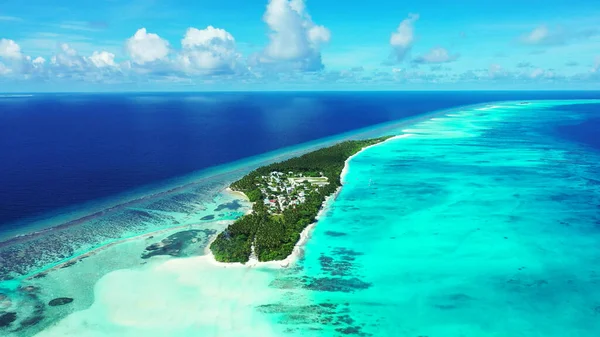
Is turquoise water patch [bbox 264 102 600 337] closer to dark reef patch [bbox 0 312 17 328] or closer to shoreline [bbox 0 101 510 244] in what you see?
dark reef patch [bbox 0 312 17 328]

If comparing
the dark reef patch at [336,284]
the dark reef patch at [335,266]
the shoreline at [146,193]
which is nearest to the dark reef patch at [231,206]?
the shoreline at [146,193]

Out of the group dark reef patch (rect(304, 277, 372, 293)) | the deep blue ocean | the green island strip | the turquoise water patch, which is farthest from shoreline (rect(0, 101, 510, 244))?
dark reef patch (rect(304, 277, 372, 293))

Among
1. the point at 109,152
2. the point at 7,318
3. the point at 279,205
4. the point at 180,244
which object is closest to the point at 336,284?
the point at 180,244

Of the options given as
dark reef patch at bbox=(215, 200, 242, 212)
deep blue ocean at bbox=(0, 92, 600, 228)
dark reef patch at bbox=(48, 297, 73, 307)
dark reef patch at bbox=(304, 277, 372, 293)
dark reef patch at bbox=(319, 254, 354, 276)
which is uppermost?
deep blue ocean at bbox=(0, 92, 600, 228)

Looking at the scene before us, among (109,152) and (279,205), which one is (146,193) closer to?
(279,205)

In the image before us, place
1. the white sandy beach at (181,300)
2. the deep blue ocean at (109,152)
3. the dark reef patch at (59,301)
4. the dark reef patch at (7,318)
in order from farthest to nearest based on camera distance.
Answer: the deep blue ocean at (109,152), the dark reef patch at (59,301), the dark reef patch at (7,318), the white sandy beach at (181,300)

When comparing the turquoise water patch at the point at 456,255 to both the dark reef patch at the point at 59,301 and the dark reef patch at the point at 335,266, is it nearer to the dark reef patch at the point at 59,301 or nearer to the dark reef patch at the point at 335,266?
the dark reef patch at the point at 335,266

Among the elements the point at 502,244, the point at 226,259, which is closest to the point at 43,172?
the point at 226,259
